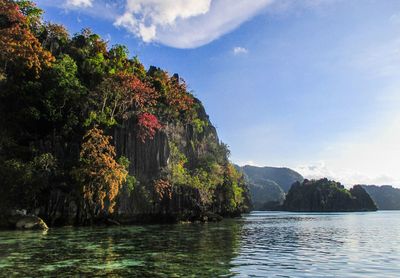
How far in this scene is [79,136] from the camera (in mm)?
47750

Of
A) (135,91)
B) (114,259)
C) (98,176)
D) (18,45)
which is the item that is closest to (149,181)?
(98,176)

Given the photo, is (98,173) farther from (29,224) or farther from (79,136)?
(29,224)

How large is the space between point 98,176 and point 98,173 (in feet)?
1.09

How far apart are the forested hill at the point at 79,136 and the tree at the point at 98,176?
11cm

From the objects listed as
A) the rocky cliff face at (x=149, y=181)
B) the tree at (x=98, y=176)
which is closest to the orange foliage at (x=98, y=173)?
the tree at (x=98, y=176)

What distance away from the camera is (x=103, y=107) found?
4859 cm

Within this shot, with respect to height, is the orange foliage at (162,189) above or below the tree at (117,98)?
below

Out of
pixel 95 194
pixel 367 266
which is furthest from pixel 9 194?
pixel 367 266

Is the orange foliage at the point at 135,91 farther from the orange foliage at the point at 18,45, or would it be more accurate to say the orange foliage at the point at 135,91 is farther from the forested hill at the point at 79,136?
the orange foliage at the point at 18,45

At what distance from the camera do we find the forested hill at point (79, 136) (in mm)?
42594

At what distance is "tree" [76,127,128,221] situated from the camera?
42.5 m

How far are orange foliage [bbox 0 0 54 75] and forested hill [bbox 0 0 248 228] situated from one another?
0.12 m

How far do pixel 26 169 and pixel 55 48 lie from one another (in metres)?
24.1

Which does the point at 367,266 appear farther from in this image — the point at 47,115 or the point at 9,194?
the point at 47,115
